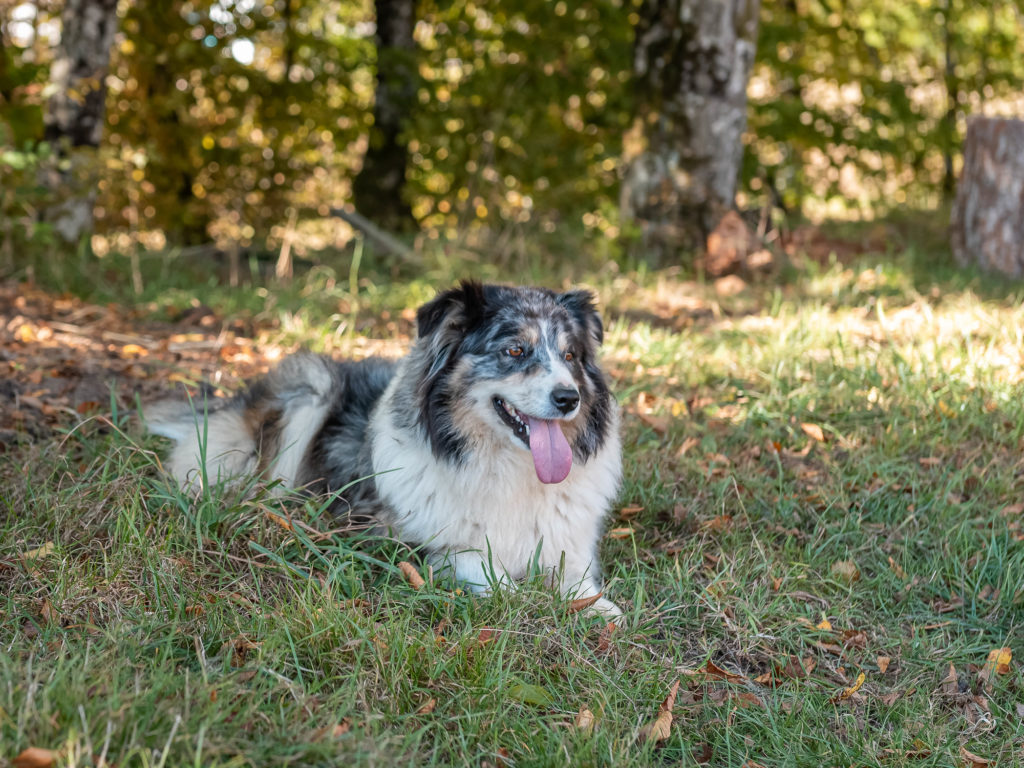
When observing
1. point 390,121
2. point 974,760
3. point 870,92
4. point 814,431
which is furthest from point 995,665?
point 390,121

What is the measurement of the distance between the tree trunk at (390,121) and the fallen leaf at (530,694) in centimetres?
872

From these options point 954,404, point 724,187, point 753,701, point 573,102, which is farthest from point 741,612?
point 573,102

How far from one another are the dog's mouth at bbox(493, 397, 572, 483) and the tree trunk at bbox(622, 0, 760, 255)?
569 cm

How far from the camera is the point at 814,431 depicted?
499 cm

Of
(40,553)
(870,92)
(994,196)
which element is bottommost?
(40,553)

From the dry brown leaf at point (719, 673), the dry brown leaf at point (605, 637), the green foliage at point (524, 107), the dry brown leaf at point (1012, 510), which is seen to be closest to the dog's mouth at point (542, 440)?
the dry brown leaf at point (605, 637)

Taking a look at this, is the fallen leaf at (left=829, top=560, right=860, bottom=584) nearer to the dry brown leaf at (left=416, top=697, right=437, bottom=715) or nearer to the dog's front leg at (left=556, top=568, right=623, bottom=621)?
the dog's front leg at (left=556, top=568, right=623, bottom=621)

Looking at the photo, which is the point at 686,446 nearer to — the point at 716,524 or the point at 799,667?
the point at 716,524

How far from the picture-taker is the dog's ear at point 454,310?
358 cm

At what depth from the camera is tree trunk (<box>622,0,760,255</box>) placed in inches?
331

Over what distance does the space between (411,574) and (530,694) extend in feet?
2.62

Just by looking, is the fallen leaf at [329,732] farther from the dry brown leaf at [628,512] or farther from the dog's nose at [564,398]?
the dry brown leaf at [628,512]

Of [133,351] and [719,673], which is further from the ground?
[133,351]

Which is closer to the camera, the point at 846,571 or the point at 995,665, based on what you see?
the point at 995,665
